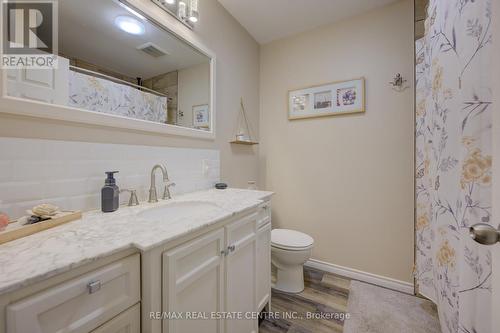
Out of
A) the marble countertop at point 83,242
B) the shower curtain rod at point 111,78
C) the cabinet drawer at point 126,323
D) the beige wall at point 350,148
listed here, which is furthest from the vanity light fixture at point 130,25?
the beige wall at point 350,148

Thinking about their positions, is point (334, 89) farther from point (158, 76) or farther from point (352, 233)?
point (158, 76)

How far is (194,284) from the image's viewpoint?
78cm

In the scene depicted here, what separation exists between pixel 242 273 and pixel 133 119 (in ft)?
3.37

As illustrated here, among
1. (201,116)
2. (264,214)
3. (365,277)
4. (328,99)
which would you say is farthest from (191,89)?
(365,277)

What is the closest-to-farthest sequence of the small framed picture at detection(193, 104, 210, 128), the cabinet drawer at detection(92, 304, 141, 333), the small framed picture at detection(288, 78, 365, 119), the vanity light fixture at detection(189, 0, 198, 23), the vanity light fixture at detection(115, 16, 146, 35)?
1. the cabinet drawer at detection(92, 304, 141, 333)
2. the vanity light fixture at detection(115, 16, 146, 35)
3. the vanity light fixture at detection(189, 0, 198, 23)
4. the small framed picture at detection(193, 104, 210, 128)
5. the small framed picture at detection(288, 78, 365, 119)

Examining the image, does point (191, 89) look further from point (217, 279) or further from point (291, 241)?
point (291, 241)

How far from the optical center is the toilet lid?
5.49 feet

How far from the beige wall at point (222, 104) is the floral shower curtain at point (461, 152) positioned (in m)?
1.43

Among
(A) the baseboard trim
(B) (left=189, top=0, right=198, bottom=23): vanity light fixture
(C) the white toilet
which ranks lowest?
(A) the baseboard trim

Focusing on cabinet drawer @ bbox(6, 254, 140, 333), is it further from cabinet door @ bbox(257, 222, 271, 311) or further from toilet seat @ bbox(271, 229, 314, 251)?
toilet seat @ bbox(271, 229, 314, 251)

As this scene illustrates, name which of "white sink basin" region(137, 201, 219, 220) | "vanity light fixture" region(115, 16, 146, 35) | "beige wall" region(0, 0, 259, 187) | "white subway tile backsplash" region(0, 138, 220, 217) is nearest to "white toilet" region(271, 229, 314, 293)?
"beige wall" region(0, 0, 259, 187)

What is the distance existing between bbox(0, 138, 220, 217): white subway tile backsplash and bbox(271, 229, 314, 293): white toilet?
104 cm

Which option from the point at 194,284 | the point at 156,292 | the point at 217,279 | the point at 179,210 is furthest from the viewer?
the point at 179,210

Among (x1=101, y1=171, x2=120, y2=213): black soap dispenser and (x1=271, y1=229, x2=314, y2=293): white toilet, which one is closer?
(x1=101, y1=171, x2=120, y2=213): black soap dispenser
